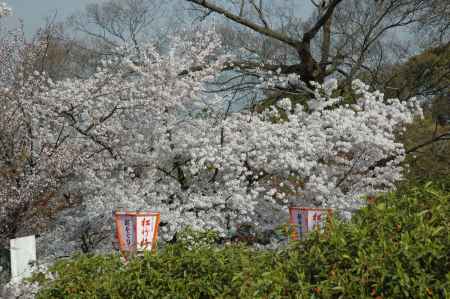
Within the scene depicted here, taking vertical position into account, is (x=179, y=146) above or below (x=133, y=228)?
above

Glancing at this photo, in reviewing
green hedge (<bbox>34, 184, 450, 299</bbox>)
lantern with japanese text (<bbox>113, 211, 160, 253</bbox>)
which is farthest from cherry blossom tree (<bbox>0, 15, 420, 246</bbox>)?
green hedge (<bbox>34, 184, 450, 299</bbox>)

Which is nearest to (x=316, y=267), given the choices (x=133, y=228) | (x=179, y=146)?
(x=133, y=228)

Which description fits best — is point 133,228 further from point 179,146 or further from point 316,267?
point 316,267

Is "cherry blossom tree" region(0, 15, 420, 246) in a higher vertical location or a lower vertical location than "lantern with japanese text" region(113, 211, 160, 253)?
higher

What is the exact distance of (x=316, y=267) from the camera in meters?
2.48

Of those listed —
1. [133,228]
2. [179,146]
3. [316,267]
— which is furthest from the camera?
[179,146]

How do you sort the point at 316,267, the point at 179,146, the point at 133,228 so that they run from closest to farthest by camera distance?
1. the point at 316,267
2. the point at 133,228
3. the point at 179,146

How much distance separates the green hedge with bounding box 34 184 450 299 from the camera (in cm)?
224

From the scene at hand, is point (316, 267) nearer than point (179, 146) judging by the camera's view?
Yes

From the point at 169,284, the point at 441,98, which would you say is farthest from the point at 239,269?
the point at 441,98

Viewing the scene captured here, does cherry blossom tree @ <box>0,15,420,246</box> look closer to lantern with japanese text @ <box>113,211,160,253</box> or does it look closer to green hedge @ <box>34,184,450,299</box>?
lantern with japanese text @ <box>113,211,160,253</box>

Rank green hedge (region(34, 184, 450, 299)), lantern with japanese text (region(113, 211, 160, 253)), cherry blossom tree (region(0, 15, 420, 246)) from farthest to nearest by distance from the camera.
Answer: cherry blossom tree (region(0, 15, 420, 246))
lantern with japanese text (region(113, 211, 160, 253))
green hedge (region(34, 184, 450, 299))

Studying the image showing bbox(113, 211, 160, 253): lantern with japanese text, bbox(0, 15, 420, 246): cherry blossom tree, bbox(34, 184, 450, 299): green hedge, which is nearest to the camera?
bbox(34, 184, 450, 299): green hedge

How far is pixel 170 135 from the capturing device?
6.39 m
